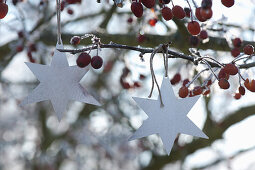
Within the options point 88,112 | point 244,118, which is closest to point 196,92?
point 244,118

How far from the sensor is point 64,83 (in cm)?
129

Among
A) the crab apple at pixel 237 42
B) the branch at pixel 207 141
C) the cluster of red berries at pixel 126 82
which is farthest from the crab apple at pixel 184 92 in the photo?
the branch at pixel 207 141

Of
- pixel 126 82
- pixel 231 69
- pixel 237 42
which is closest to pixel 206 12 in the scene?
pixel 231 69

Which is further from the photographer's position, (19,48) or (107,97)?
(107,97)

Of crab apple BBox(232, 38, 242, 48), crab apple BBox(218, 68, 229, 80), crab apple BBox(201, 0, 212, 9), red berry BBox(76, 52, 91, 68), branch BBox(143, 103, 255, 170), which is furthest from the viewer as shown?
branch BBox(143, 103, 255, 170)

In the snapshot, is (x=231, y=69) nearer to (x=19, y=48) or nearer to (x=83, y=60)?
(x=83, y=60)

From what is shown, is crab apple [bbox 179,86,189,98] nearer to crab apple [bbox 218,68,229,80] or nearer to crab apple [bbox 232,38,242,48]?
crab apple [bbox 218,68,229,80]

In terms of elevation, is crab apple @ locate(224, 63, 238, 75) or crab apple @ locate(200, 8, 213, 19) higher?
crab apple @ locate(200, 8, 213, 19)

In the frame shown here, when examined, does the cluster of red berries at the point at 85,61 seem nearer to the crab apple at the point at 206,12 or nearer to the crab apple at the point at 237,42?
the crab apple at the point at 206,12

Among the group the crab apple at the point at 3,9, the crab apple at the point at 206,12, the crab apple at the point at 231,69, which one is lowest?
the crab apple at the point at 231,69

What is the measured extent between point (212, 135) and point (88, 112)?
2482 mm

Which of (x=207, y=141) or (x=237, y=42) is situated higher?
(x=237, y=42)

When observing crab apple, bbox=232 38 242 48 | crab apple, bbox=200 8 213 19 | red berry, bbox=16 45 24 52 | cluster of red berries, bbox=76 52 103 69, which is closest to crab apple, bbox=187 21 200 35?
crab apple, bbox=200 8 213 19

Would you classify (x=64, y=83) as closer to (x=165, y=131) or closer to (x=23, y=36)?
(x=165, y=131)
